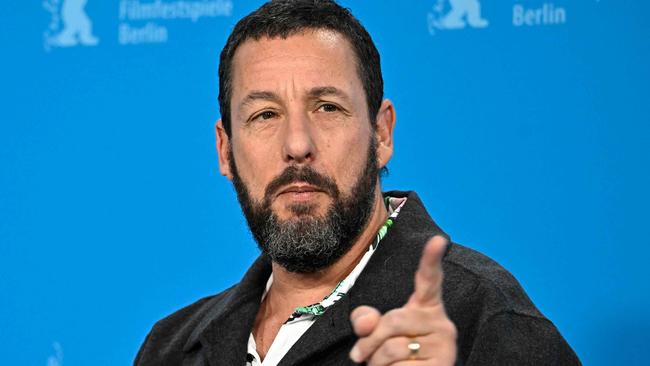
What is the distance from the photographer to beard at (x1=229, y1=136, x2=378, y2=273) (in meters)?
1.54

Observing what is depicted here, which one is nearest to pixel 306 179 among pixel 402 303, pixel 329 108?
pixel 329 108

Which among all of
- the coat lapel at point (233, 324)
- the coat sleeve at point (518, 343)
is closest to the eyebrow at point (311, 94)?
the coat lapel at point (233, 324)

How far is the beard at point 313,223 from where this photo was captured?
5.05ft

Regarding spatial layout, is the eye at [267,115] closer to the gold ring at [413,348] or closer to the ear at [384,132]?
the ear at [384,132]

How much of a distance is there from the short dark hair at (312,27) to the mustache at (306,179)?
178 millimetres

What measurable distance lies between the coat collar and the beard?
0.23ft

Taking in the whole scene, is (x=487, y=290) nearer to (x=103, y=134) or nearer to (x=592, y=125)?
(x=592, y=125)

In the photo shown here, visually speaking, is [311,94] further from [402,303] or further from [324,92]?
[402,303]

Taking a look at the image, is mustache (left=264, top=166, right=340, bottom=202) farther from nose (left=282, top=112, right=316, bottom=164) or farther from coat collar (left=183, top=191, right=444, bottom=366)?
coat collar (left=183, top=191, right=444, bottom=366)

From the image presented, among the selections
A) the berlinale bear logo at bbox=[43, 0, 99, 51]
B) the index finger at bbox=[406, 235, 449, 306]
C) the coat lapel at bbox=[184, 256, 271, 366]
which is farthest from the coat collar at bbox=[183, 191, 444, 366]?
the berlinale bear logo at bbox=[43, 0, 99, 51]

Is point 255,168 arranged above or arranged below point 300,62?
below

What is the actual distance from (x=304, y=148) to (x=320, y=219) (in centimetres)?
12

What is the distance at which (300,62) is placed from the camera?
1.58 m

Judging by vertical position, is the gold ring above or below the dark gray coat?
below
